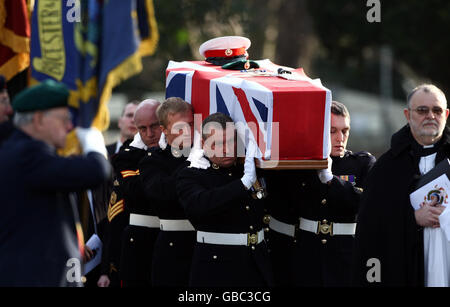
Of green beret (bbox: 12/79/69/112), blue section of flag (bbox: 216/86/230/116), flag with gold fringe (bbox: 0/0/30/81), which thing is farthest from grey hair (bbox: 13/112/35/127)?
flag with gold fringe (bbox: 0/0/30/81)

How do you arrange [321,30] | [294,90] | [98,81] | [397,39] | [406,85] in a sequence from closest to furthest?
[294,90] < [98,81] < [397,39] < [321,30] < [406,85]

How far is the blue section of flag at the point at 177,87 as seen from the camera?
6.03 meters

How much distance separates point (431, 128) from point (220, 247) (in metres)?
1.42

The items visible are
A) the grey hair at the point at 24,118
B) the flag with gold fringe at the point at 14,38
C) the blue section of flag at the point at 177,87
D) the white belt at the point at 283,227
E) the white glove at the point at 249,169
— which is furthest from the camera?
the flag with gold fringe at the point at 14,38

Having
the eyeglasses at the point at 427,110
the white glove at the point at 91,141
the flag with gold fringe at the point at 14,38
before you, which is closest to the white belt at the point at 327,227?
the eyeglasses at the point at 427,110

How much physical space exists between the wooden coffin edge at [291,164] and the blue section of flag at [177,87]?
110cm

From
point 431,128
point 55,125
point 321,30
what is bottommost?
point 321,30

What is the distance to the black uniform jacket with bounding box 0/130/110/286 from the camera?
4.13 m

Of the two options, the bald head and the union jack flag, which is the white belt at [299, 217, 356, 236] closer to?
the union jack flag

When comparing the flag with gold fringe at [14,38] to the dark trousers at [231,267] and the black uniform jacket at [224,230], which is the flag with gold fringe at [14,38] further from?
the dark trousers at [231,267]

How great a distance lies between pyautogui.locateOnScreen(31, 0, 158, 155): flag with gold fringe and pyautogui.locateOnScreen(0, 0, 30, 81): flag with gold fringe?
1.16 ft

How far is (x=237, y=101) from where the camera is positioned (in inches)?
212
